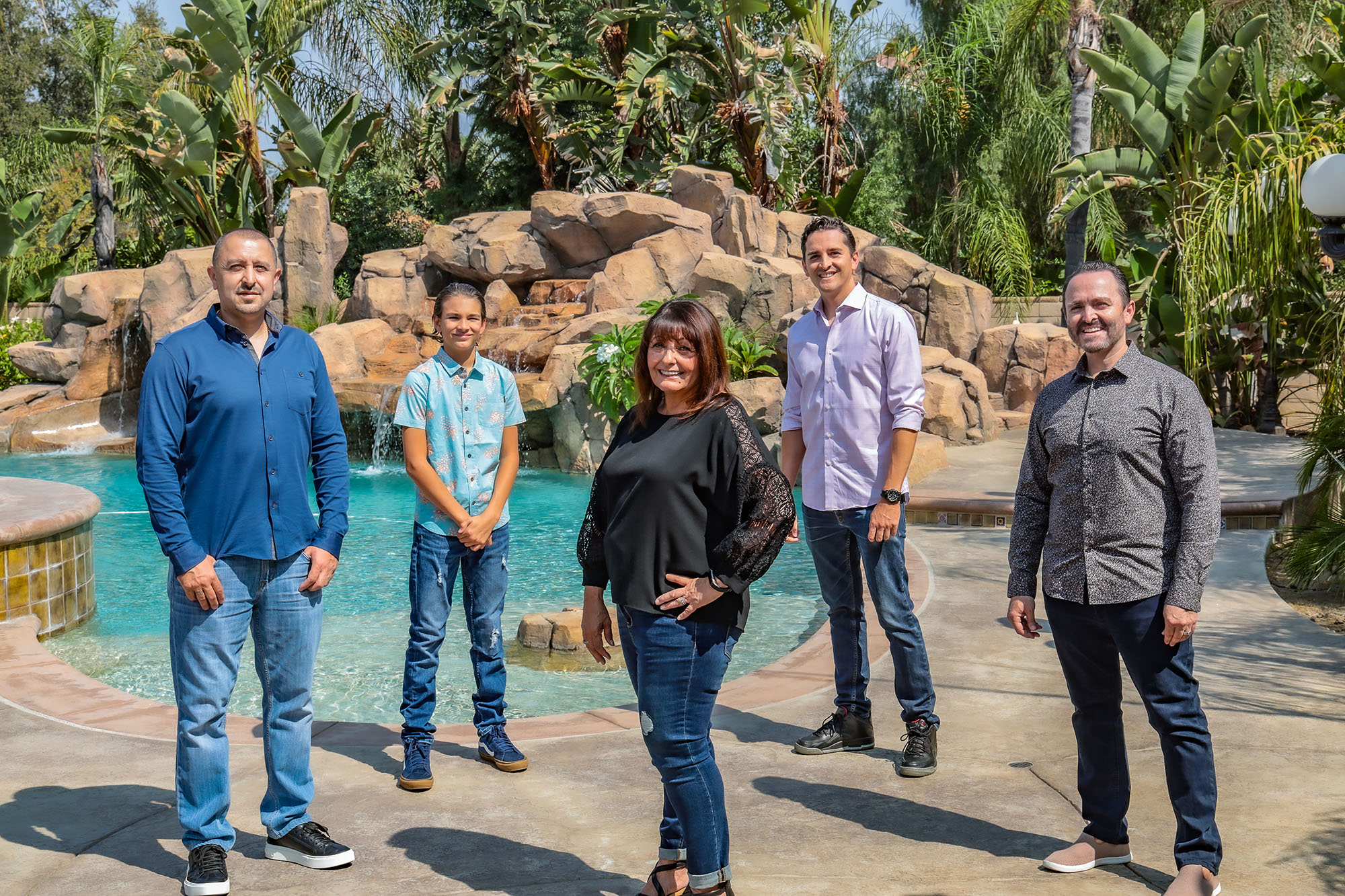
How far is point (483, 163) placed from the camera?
24.1 meters

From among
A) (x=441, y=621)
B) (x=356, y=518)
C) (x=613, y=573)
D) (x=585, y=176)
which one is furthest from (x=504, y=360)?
(x=613, y=573)

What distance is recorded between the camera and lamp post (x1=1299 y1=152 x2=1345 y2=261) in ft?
18.7

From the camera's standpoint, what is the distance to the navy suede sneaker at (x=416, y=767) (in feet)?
13.3

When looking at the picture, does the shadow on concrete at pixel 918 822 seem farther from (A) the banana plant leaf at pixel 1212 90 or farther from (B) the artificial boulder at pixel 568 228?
(B) the artificial boulder at pixel 568 228

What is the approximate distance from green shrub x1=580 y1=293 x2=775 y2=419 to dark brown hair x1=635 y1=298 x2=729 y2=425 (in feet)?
29.4

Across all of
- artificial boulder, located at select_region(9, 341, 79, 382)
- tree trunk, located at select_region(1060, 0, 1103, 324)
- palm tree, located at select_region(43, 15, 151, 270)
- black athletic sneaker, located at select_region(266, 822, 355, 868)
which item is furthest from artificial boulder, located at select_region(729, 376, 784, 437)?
palm tree, located at select_region(43, 15, 151, 270)

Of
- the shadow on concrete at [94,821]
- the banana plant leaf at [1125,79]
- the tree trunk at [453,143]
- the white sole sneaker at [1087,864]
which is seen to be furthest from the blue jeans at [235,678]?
the tree trunk at [453,143]

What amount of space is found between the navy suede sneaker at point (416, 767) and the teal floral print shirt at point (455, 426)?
29.0 inches

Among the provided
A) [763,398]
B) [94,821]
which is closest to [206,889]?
[94,821]

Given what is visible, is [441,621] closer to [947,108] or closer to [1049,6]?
[1049,6]

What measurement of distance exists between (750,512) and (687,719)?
54 cm

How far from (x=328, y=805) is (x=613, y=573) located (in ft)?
5.30

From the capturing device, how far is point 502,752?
4.23 m

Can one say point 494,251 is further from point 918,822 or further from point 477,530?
point 918,822
